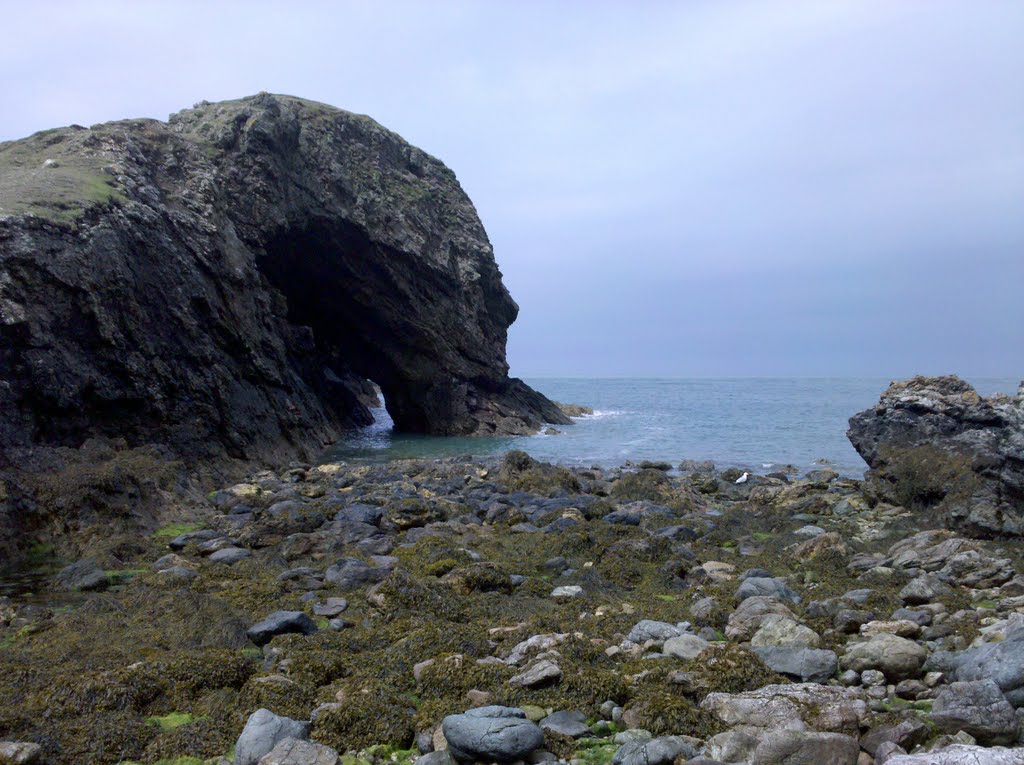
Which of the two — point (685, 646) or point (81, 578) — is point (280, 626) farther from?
point (81, 578)

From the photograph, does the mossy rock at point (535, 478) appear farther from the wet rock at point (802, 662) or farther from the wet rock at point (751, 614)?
the wet rock at point (802, 662)

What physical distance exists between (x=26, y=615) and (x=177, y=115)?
91.0ft

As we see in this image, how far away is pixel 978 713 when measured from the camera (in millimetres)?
4824

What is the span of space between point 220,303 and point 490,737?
67.9 ft

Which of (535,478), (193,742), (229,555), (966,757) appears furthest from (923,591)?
(535,478)

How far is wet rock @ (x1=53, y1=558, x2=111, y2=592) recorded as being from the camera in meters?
10.1

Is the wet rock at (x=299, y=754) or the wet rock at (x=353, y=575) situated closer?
the wet rock at (x=299, y=754)

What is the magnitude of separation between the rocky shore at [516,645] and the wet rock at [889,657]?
0.02 metres

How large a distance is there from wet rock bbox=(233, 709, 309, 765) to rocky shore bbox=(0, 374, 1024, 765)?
20 millimetres

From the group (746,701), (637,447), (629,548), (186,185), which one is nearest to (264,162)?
(186,185)

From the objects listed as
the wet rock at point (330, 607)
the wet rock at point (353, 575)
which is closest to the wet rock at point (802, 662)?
the wet rock at point (330, 607)

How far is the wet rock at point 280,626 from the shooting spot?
7.68m

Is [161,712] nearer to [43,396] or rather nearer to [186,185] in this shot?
[43,396]

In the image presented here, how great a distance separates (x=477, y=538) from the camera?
12.8 m
